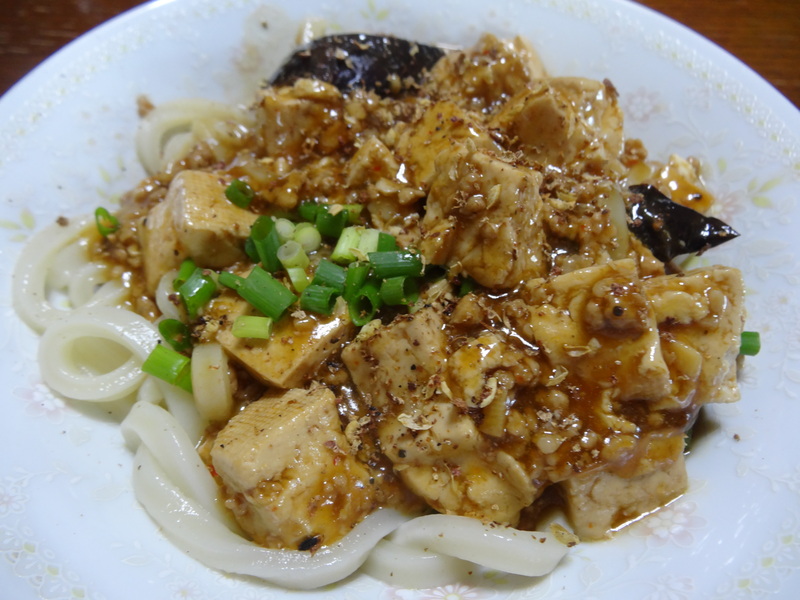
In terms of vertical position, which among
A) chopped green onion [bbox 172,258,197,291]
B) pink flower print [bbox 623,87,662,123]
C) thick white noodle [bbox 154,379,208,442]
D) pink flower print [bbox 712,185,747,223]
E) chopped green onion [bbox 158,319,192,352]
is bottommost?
thick white noodle [bbox 154,379,208,442]

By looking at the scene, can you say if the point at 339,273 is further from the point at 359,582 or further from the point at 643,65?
the point at 643,65

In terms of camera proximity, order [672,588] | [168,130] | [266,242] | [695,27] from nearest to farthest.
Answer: [672,588] → [266,242] → [168,130] → [695,27]

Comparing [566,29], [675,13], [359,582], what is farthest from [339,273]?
[675,13]

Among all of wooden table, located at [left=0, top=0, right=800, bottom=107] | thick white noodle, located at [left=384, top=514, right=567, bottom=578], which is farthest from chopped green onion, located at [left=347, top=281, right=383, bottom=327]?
wooden table, located at [left=0, top=0, right=800, bottom=107]

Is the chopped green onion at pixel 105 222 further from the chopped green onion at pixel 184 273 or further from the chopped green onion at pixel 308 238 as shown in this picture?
the chopped green onion at pixel 308 238

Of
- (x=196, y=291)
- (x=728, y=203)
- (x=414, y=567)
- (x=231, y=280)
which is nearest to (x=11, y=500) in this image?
(x=196, y=291)

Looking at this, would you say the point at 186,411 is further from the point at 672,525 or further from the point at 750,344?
the point at 750,344

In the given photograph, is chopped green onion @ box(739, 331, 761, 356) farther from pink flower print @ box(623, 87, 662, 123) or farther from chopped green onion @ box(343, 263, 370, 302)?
chopped green onion @ box(343, 263, 370, 302)
